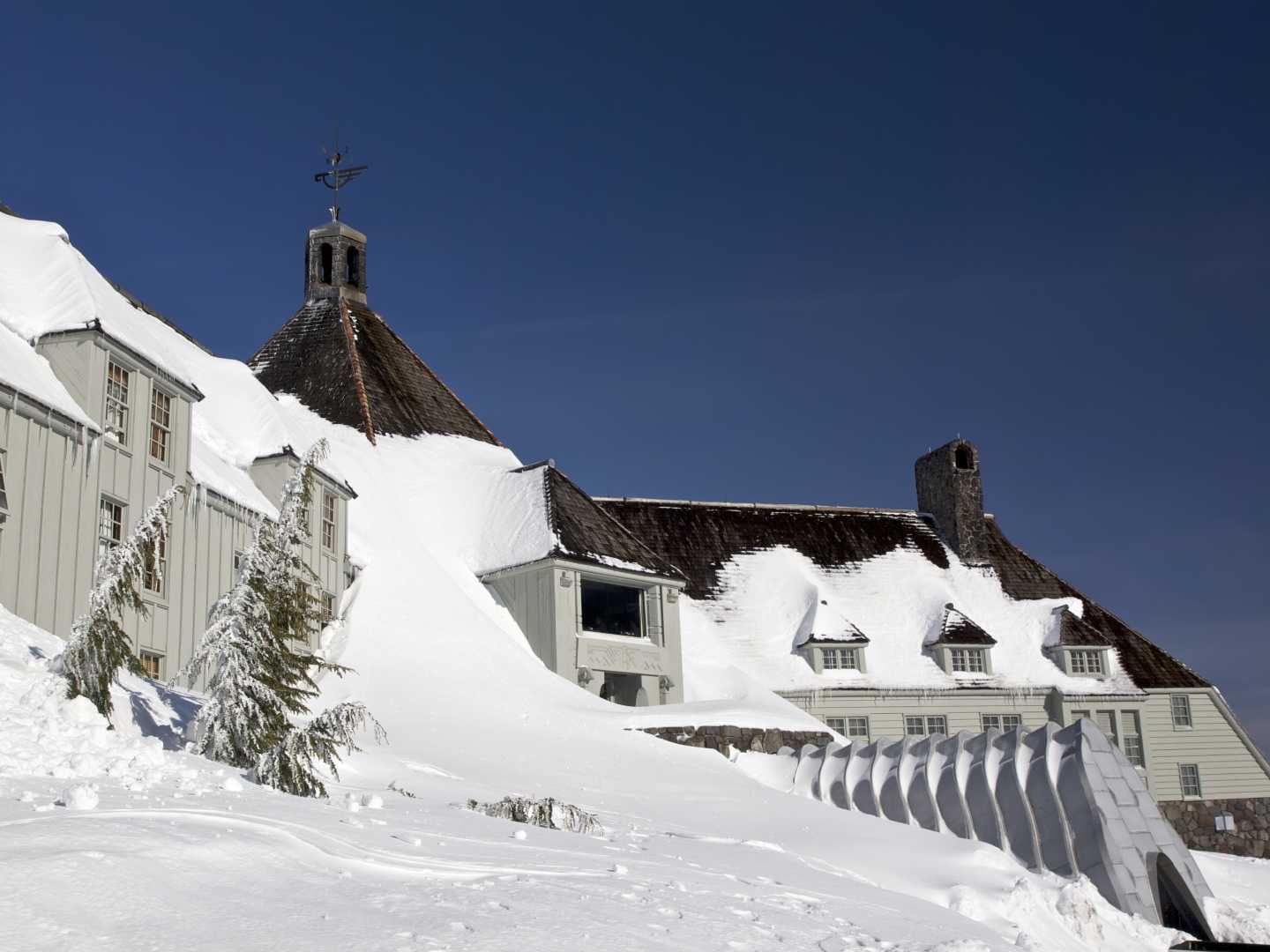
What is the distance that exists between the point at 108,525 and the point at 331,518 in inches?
289

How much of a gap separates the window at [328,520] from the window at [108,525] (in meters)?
6.44

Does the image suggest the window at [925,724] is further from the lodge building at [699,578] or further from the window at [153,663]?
the window at [153,663]

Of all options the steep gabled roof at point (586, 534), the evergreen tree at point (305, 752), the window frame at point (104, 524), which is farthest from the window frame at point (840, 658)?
the evergreen tree at point (305, 752)

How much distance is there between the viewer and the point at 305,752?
12.5 meters

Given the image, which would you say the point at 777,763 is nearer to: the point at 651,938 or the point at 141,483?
the point at 141,483

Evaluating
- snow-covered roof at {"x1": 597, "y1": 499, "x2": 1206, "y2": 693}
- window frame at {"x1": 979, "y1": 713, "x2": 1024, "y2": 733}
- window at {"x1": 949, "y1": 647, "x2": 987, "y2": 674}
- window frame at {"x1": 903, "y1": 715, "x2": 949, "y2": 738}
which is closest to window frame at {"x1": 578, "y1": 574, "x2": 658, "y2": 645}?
snow-covered roof at {"x1": 597, "y1": 499, "x2": 1206, "y2": 693}

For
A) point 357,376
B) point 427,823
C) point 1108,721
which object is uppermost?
point 357,376

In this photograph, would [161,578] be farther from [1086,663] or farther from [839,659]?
[1086,663]

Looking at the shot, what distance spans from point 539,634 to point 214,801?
65.1 feet

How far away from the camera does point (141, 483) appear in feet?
60.7

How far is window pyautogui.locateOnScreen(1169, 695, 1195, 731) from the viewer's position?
39.2 meters

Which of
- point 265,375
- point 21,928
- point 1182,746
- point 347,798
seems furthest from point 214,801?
point 1182,746

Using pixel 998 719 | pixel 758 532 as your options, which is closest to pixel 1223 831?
pixel 998 719

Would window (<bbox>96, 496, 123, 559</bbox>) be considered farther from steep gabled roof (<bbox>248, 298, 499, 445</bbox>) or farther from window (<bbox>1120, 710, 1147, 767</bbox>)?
window (<bbox>1120, 710, 1147, 767</bbox>)
